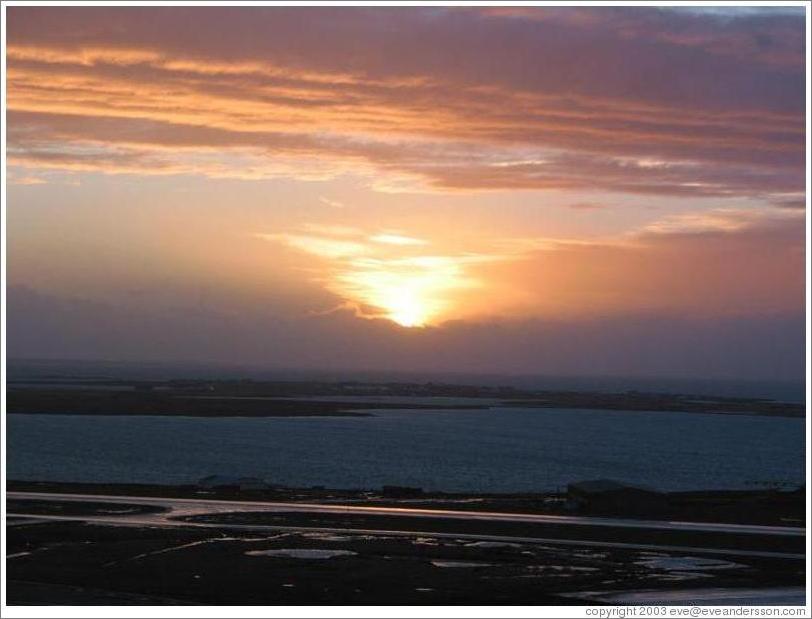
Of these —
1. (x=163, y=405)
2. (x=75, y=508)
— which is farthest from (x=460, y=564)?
(x=163, y=405)

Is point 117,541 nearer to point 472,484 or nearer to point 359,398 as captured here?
point 472,484

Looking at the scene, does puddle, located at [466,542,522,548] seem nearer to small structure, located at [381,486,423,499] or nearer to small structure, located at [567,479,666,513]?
small structure, located at [567,479,666,513]

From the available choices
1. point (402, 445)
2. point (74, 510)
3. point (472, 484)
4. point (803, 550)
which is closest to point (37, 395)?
point (402, 445)

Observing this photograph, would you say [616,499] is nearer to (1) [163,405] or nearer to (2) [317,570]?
(2) [317,570]

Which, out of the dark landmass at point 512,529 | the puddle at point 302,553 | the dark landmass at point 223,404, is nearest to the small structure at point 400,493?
the dark landmass at point 512,529

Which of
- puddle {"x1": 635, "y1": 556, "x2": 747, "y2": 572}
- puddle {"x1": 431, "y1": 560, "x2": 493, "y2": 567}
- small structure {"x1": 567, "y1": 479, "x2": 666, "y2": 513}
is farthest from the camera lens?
small structure {"x1": 567, "y1": 479, "x2": 666, "y2": 513}

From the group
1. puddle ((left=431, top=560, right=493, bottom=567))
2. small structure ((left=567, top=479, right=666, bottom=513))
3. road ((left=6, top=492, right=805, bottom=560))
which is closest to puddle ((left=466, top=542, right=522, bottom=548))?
road ((left=6, top=492, right=805, bottom=560))

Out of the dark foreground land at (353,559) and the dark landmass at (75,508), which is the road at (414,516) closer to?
the dark foreground land at (353,559)
